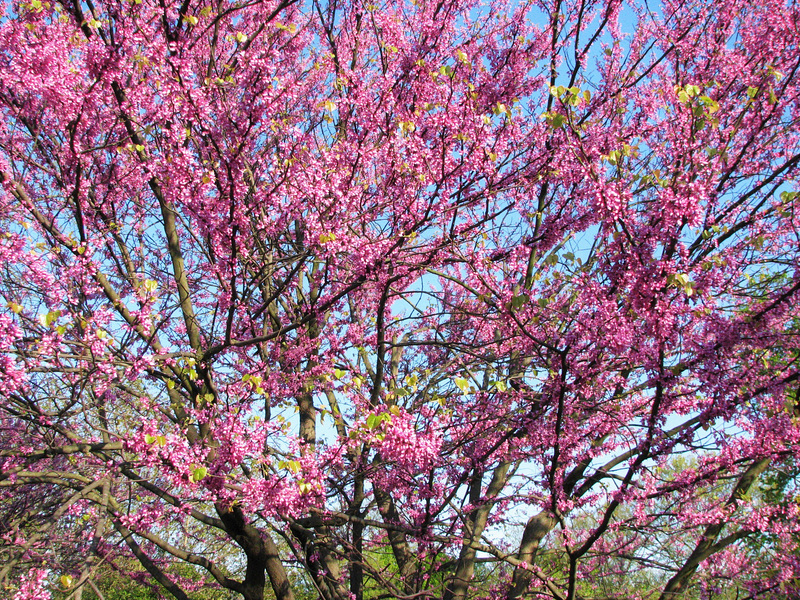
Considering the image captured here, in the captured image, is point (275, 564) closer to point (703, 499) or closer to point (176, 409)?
point (176, 409)

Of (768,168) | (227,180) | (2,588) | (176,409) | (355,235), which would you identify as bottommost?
(2,588)

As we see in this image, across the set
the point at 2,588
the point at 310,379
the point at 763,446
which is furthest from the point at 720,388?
the point at 2,588

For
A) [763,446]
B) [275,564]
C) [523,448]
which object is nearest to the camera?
[763,446]

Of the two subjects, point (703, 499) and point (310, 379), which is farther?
point (703, 499)

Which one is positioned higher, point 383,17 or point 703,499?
point 383,17

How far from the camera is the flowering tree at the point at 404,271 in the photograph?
3395mm

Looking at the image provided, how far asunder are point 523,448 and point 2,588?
459 cm

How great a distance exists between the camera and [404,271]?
4992 millimetres

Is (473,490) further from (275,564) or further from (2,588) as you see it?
(2,588)

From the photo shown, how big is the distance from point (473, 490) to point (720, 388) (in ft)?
13.0

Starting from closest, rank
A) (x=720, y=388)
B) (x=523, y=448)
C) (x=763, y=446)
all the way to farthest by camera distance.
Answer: (x=720, y=388) < (x=763, y=446) < (x=523, y=448)

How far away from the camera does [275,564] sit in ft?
17.6

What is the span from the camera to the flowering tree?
3395mm

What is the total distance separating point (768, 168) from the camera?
17.0 ft
